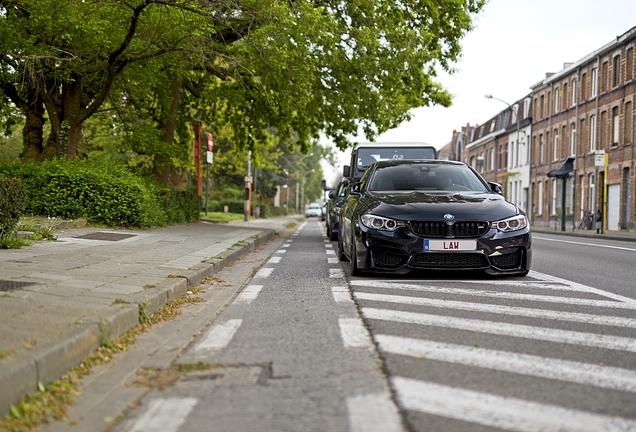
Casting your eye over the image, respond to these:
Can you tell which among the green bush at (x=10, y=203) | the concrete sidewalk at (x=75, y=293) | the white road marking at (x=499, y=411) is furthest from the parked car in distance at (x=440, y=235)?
the white road marking at (x=499, y=411)

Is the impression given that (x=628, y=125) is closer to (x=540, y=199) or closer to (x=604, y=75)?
(x=604, y=75)

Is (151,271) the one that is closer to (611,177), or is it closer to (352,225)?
(352,225)

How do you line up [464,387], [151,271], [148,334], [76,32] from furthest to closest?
[76,32], [151,271], [148,334], [464,387]

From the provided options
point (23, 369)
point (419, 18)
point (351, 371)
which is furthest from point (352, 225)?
point (419, 18)

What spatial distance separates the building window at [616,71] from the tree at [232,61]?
1619 centimetres

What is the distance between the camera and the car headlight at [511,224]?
9.41 meters

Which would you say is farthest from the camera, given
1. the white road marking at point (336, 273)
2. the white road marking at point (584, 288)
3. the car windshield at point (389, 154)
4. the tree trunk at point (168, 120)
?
the tree trunk at point (168, 120)

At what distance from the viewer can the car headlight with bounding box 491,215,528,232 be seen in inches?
370

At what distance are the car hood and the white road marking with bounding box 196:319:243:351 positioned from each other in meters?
3.53

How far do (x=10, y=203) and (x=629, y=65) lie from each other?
35175 millimetres

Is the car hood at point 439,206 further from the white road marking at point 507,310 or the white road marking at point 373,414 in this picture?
the white road marking at point 373,414

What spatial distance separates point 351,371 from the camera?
14.9 feet

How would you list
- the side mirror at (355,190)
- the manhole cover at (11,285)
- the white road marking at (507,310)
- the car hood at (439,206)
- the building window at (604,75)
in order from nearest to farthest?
the white road marking at (507,310) → the manhole cover at (11,285) → the car hood at (439,206) → the side mirror at (355,190) → the building window at (604,75)

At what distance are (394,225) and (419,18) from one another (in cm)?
1851
